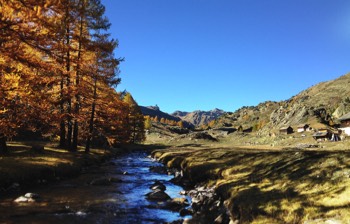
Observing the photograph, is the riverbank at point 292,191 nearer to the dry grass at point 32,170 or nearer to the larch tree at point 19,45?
the dry grass at point 32,170

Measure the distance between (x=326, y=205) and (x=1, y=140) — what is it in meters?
24.2

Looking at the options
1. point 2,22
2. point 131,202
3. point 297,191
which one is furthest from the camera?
point 131,202

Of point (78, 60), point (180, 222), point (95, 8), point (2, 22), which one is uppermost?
point (95, 8)

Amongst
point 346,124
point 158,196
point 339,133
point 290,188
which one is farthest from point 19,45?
point 339,133

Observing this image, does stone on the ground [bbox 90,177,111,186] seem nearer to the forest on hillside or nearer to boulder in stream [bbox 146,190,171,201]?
boulder in stream [bbox 146,190,171,201]

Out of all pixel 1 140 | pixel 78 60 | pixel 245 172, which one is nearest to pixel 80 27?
pixel 78 60

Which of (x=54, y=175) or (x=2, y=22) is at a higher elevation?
(x=2, y=22)

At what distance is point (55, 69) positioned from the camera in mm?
29766

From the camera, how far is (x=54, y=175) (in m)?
22.1

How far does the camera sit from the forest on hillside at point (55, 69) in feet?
54.3

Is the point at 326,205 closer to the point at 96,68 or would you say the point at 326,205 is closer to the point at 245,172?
the point at 245,172

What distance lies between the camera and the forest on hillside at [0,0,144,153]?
1656 centimetres

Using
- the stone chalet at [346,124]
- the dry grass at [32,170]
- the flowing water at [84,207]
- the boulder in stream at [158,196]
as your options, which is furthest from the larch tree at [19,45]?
the stone chalet at [346,124]

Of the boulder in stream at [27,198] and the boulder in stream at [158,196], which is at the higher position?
the boulder in stream at [27,198]
